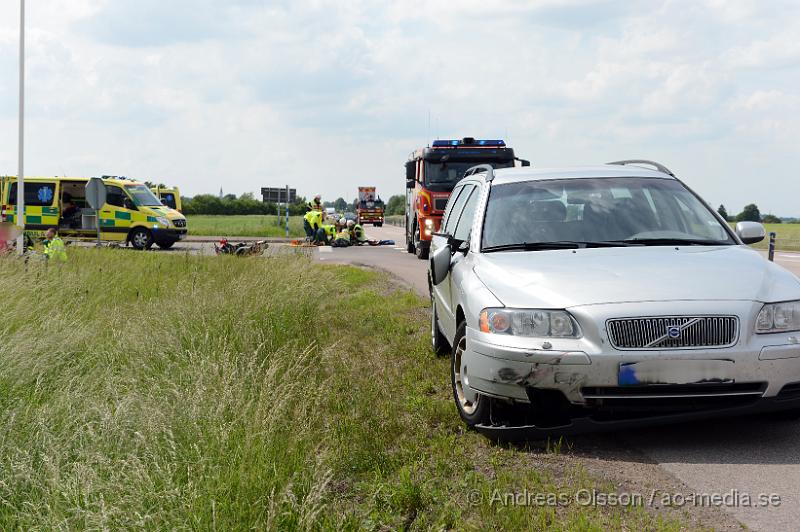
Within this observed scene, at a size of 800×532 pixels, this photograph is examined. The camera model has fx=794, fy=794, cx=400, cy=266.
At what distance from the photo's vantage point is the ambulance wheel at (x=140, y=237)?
27.3 meters

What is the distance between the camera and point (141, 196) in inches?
1105

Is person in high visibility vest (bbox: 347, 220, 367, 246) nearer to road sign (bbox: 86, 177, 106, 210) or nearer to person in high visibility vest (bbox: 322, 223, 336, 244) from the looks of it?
person in high visibility vest (bbox: 322, 223, 336, 244)

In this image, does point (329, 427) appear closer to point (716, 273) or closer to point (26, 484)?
point (26, 484)

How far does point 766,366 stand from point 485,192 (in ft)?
8.13

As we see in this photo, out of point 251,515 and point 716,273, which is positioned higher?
point 716,273

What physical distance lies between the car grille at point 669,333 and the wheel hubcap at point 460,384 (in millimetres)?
945

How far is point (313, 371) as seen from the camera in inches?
235

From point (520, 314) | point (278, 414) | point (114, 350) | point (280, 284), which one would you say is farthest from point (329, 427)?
point (280, 284)

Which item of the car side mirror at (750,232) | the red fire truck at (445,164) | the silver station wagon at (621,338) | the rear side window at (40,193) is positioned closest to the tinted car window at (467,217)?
the silver station wagon at (621,338)

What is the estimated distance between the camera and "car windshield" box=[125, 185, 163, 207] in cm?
2770

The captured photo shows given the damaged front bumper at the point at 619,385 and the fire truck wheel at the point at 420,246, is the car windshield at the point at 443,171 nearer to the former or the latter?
the fire truck wheel at the point at 420,246

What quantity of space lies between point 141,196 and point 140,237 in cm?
165

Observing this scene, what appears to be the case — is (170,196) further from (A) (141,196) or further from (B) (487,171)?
(B) (487,171)

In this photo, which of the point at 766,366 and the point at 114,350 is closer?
the point at 766,366
